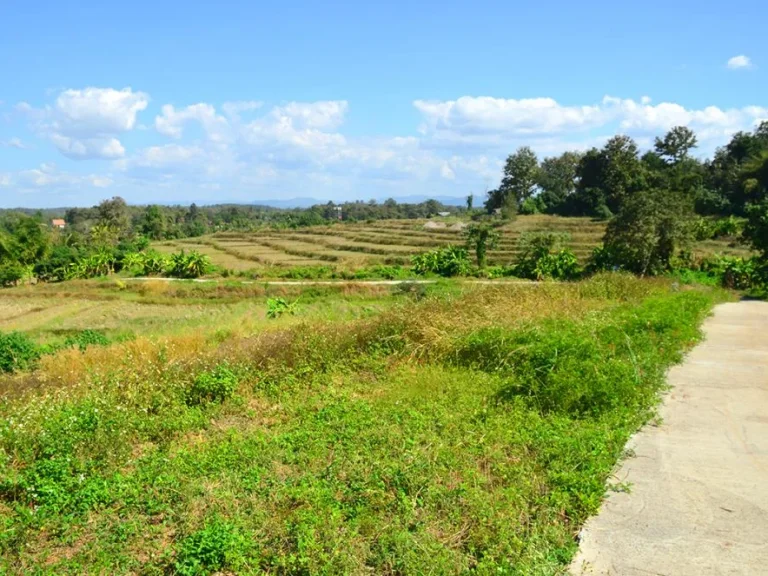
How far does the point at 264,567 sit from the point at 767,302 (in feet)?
52.3

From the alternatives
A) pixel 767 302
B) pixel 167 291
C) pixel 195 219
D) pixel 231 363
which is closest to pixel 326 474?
pixel 231 363

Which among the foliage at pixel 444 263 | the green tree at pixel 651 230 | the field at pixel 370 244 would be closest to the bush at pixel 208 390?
the green tree at pixel 651 230

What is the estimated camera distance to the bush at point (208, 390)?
677 centimetres

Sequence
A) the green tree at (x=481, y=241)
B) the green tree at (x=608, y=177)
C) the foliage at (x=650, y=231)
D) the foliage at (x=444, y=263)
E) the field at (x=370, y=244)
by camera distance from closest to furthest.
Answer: the foliage at (x=650, y=231) < the foliage at (x=444, y=263) < the green tree at (x=481, y=241) < the field at (x=370, y=244) < the green tree at (x=608, y=177)

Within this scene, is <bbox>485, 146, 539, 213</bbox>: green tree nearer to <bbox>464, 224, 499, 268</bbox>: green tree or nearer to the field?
the field

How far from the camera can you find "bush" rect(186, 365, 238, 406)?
6766mm

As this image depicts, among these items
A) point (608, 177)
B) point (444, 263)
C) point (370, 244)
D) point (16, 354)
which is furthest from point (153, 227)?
point (16, 354)

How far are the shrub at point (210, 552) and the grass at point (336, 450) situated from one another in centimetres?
1

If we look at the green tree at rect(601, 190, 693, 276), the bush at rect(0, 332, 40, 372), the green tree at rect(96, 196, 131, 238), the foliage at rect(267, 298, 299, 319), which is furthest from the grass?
the green tree at rect(96, 196, 131, 238)

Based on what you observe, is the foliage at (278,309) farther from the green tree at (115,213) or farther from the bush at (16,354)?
the green tree at (115,213)

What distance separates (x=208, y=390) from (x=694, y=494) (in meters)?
4.82

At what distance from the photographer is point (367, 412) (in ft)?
19.6

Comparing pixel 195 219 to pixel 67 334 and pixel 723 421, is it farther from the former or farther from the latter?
pixel 723 421

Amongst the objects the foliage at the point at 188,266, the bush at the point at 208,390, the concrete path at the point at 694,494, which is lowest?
the foliage at the point at 188,266
